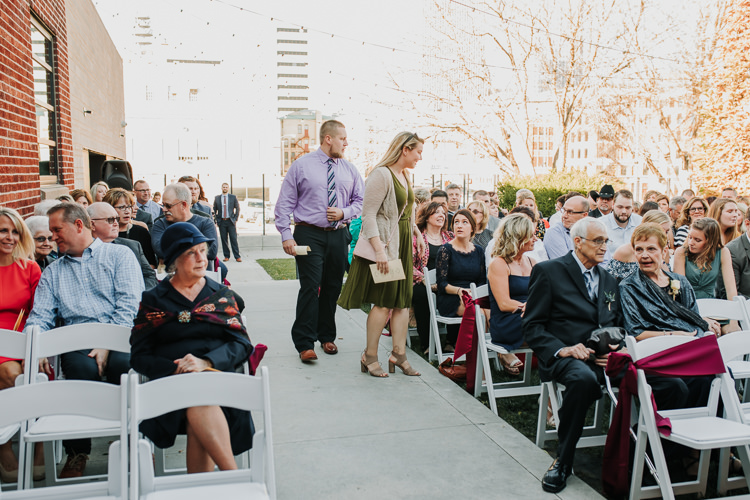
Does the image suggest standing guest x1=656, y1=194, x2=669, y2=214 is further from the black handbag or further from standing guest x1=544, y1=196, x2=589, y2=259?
the black handbag

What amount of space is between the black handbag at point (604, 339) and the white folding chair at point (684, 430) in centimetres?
43

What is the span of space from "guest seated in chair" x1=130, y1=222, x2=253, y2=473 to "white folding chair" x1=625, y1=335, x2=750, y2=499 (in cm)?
208

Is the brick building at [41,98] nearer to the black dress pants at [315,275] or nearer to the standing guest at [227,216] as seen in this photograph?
the black dress pants at [315,275]

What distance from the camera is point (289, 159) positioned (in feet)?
384

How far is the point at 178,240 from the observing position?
337cm

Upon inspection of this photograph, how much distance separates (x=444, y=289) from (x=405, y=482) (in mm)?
2807

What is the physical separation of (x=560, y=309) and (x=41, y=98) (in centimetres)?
705

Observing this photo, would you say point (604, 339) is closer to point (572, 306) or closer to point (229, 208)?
point (572, 306)

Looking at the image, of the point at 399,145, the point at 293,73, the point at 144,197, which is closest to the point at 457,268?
the point at 399,145

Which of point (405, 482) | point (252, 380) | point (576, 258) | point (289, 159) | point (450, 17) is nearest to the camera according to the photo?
point (252, 380)

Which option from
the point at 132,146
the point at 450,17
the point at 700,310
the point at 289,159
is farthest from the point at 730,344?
the point at 289,159

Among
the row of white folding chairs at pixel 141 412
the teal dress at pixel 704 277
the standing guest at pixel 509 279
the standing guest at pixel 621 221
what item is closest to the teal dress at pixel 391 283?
the standing guest at pixel 509 279

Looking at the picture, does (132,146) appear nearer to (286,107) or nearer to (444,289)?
(444,289)

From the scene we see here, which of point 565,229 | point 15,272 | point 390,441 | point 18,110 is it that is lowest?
point 390,441
